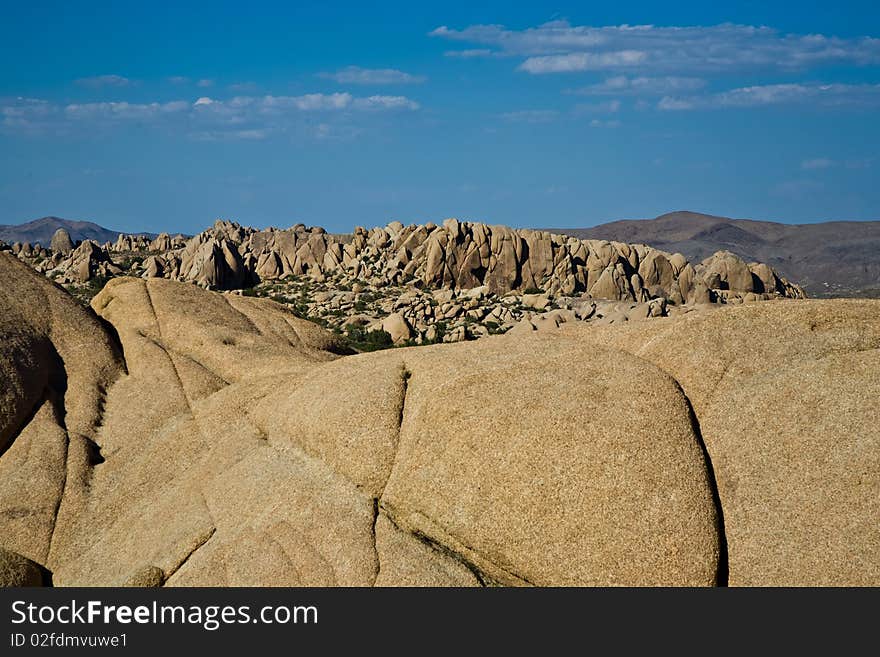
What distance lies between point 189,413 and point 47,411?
3763mm

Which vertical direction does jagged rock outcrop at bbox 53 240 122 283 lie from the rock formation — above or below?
below

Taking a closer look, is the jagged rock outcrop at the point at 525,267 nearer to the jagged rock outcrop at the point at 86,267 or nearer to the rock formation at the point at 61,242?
the jagged rock outcrop at the point at 86,267

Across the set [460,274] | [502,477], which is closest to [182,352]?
[502,477]

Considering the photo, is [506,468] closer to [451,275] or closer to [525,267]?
[451,275]

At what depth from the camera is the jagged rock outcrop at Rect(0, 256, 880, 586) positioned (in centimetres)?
1616

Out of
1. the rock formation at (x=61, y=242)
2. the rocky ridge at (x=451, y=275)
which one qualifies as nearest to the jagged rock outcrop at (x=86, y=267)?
the rocky ridge at (x=451, y=275)

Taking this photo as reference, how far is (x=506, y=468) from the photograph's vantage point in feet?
56.8

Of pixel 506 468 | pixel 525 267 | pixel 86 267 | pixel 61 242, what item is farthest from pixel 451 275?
pixel 61 242

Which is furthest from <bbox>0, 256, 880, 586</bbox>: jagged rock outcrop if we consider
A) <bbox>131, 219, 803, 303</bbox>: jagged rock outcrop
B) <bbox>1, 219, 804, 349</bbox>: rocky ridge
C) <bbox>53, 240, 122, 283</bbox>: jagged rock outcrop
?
<bbox>53, 240, 122, 283</bbox>: jagged rock outcrop

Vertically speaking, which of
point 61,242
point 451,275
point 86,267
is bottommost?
point 451,275

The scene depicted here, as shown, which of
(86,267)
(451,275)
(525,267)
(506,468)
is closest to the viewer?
(506,468)

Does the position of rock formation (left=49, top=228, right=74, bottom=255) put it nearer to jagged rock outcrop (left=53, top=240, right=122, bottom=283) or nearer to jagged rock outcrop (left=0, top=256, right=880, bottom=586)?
jagged rock outcrop (left=53, top=240, right=122, bottom=283)

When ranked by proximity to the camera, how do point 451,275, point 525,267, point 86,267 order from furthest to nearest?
point 86,267
point 525,267
point 451,275
